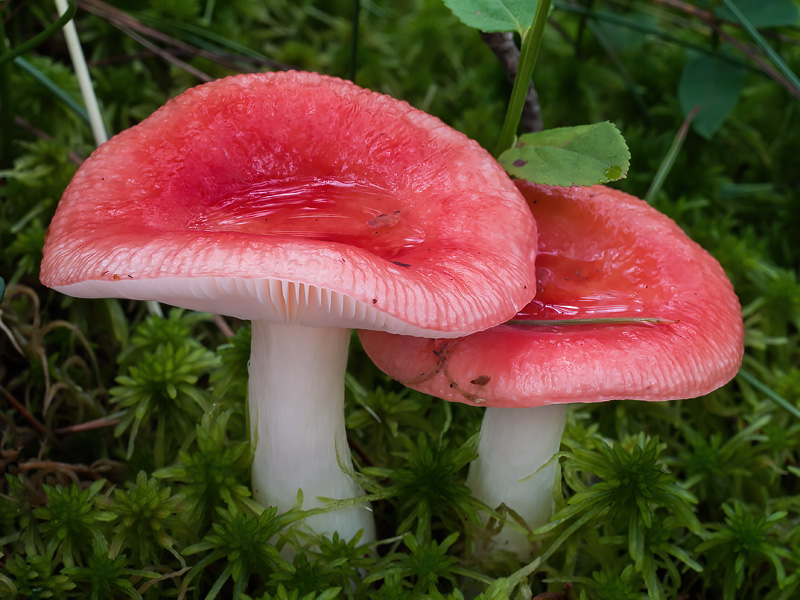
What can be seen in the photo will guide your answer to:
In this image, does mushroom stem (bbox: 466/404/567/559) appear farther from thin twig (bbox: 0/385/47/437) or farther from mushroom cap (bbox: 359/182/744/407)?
thin twig (bbox: 0/385/47/437)

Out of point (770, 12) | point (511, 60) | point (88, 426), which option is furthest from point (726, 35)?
point (88, 426)

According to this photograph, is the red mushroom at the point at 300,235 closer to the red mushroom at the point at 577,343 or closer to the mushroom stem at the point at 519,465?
the red mushroom at the point at 577,343

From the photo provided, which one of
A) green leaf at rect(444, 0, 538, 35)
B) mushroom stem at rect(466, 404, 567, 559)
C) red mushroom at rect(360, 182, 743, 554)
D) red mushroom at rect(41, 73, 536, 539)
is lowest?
mushroom stem at rect(466, 404, 567, 559)

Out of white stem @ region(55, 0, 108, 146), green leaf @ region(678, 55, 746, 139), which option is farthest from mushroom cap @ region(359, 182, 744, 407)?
white stem @ region(55, 0, 108, 146)

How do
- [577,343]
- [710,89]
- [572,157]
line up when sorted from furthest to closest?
1. [710,89]
2. [572,157]
3. [577,343]

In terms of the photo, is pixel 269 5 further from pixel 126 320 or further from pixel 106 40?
pixel 126 320

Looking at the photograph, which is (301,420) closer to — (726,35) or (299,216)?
(299,216)

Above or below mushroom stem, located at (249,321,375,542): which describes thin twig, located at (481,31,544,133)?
above
